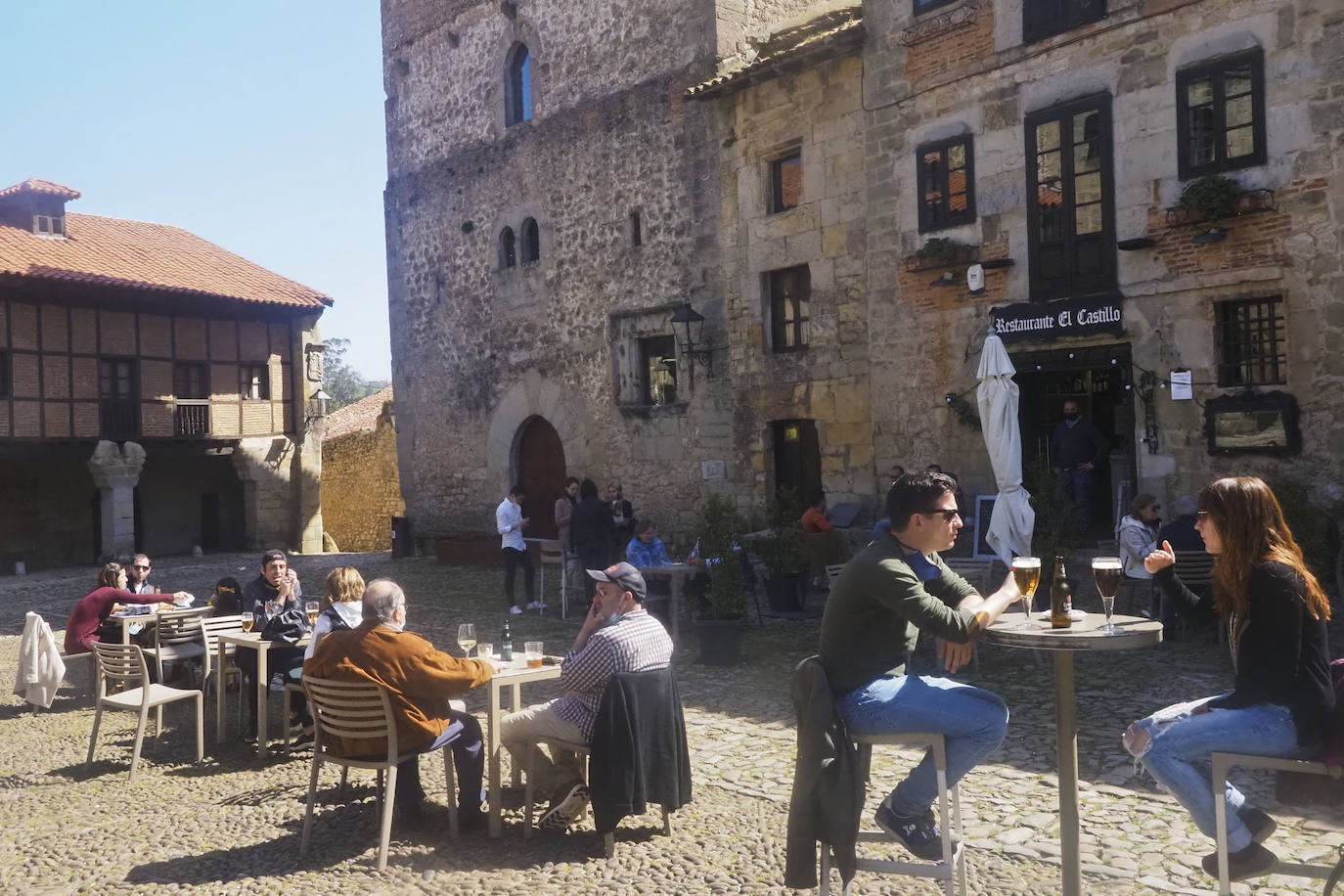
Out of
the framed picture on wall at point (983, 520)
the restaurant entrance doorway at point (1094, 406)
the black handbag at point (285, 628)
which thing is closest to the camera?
the black handbag at point (285, 628)

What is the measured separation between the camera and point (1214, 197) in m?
11.0

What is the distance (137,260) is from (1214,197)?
22.3 meters

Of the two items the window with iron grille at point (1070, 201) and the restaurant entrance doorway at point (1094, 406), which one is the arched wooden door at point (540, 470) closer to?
the restaurant entrance doorway at point (1094, 406)

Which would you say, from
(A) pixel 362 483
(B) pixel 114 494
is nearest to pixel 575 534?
(B) pixel 114 494

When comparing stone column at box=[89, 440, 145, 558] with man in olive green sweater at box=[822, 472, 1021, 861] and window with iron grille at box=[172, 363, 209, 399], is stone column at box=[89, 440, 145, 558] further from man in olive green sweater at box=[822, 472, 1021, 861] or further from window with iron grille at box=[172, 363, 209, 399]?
man in olive green sweater at box=[822, 472, 1021, 861]

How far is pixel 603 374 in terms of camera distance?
60.5ft

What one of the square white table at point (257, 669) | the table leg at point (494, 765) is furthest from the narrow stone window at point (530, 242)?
the table leg at point (494, 765)

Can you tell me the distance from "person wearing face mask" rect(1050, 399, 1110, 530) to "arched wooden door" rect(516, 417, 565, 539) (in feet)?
30.1

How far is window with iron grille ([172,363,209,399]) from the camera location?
25.3 meters

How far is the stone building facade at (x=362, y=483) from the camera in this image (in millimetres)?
30047

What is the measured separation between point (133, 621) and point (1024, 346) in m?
9.23

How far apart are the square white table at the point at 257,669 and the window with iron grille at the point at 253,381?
20102 millimetres

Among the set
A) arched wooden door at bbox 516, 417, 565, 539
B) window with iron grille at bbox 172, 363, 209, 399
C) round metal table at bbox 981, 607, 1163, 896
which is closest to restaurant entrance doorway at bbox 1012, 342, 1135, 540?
round metal table at bbox 981, 607, 1163, 896

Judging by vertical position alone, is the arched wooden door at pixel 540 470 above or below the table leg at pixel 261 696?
above
